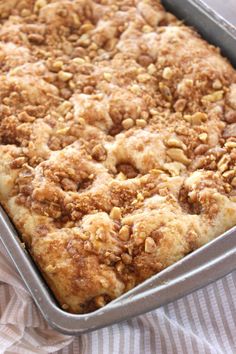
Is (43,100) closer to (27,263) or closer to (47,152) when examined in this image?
(47,152)

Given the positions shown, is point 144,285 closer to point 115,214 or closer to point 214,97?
point 115,214

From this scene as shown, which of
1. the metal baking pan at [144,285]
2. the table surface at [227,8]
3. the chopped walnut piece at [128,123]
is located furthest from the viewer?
the table surface at [227,8]

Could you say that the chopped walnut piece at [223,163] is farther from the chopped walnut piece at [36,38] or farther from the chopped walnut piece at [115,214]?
the chopped walnut piece at [36,38]

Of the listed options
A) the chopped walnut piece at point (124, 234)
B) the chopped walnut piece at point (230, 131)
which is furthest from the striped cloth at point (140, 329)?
the chopped walnut piece at point (230, 131)

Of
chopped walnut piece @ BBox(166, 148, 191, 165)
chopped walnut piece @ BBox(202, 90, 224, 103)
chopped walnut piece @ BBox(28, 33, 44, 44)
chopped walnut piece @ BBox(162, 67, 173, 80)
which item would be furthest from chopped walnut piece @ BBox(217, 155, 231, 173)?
chopped walnut piece @ BBox(28, 33, 44, 44)

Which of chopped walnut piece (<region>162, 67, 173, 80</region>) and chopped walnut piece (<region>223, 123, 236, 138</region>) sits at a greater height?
chopped walnut piece (<region>223, 123, 236, 138</region>)

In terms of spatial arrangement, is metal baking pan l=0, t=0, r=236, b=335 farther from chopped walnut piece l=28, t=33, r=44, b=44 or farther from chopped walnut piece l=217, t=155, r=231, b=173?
chopped walnut piece l=28, t=33, r=44, b=44

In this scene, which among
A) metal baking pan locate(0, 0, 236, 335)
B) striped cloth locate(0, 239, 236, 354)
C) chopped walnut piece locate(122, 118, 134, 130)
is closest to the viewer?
metal baking pan locate(0, 0, 236, 335)

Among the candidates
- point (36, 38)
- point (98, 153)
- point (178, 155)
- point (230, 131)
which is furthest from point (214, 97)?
point (36, 38)

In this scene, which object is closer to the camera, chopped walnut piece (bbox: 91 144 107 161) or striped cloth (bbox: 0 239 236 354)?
striped cloth (bbox: 0 239 236 354)

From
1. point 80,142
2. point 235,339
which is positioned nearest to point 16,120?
point 80,142
